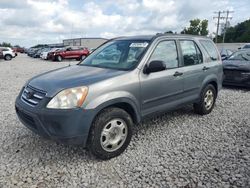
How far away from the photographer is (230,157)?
344 cm

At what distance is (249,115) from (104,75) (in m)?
3.89

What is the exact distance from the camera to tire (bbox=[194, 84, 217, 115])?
16.6ft

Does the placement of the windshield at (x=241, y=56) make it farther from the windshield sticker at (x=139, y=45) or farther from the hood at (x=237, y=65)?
the windshield sticker at (x=139, y=45)

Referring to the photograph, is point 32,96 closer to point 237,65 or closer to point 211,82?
point 211,82

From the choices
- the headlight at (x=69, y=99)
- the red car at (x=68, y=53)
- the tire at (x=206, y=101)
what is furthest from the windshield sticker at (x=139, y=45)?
the red car at (x=68, y=53)

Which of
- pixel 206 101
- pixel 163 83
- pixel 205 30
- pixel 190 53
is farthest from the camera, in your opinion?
pixel 205 30

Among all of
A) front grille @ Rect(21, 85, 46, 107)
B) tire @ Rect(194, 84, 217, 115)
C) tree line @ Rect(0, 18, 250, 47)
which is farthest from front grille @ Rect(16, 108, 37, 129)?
tree line @ Rect(0, 18, 250, 47)

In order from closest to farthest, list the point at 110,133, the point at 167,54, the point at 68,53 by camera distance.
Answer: the point at 110,133
the point at 167,54
the point at 68,53

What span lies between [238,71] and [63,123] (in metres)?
7.12

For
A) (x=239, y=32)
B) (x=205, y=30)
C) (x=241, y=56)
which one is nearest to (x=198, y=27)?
(x=205, y=30)

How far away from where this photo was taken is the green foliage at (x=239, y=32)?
69588 millimetres

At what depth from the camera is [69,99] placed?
294cm

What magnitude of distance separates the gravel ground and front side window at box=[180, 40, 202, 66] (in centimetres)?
129

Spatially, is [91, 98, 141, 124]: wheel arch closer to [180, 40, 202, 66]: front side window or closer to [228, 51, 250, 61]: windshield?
[180, 40, 202, 66]: front side window
